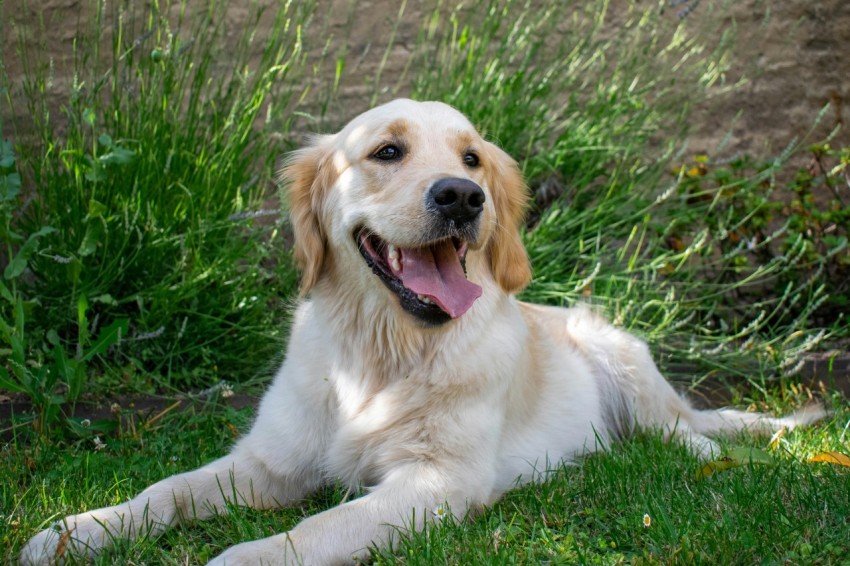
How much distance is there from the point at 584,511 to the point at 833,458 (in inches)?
32.6

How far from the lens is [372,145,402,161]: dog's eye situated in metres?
2.73

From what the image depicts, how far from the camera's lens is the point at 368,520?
226 cm

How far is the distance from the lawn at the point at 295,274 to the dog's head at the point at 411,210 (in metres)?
0.65

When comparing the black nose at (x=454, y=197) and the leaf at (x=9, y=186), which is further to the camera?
the leaf at (x=9, y=186)

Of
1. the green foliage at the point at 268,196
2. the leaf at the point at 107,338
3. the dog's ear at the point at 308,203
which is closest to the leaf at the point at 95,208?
the green foliage at the point at 268,196

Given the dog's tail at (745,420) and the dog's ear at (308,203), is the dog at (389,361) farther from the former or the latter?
the dog's tail at (745,420)

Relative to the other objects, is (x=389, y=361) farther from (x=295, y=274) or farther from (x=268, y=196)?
(x=268, y=196)

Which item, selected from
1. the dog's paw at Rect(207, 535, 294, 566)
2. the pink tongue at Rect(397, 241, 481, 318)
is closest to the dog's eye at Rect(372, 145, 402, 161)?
the pink tongue at Rect(397, 241, 481, 318)

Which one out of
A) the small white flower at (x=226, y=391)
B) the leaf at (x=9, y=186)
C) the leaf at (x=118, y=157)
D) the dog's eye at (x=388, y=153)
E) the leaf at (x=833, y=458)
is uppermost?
the dog's eye at (x=388, y=153)

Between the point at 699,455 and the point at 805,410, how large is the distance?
36.8 inches

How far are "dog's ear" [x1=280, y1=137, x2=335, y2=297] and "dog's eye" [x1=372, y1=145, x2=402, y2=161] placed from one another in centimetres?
20

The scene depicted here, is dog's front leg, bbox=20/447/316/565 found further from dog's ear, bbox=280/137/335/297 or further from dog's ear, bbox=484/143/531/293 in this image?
dog's ear, bbox=484/143/531/293

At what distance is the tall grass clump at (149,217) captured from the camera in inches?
143

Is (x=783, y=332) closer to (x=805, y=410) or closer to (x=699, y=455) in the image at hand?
(x=805, y=410)
